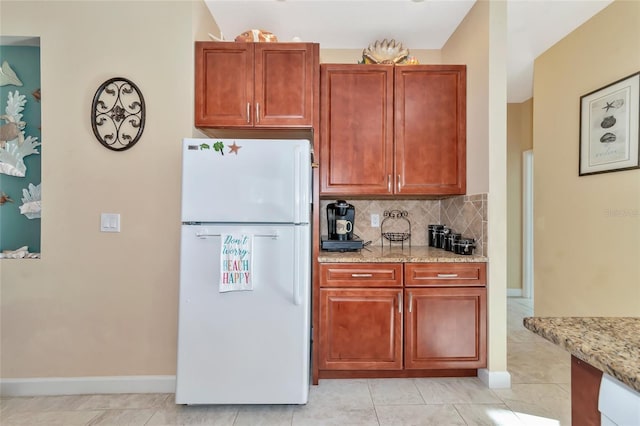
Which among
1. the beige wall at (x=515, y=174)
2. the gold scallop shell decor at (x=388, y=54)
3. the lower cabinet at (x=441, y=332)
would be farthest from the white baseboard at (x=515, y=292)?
the gold scallop shell decor at (x=388, y=54)

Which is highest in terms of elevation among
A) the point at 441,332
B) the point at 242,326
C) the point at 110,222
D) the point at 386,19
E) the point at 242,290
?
the point at 386,19

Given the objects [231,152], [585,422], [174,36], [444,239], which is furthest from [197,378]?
[174,36]

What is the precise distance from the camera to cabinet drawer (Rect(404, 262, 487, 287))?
228 centimetres

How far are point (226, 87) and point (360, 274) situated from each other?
1619mm

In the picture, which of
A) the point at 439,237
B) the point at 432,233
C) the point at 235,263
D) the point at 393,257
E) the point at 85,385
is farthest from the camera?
the point at 432,233

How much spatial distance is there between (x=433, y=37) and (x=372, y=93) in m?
0.90

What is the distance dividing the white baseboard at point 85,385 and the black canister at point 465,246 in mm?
2218

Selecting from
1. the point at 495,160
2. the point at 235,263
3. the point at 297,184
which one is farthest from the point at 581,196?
the point at 235,263

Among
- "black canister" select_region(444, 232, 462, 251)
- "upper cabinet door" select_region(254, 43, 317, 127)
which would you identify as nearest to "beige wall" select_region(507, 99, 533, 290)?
"black canister" select_region(444, 232, 462, 251)

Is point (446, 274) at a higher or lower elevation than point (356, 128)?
lower

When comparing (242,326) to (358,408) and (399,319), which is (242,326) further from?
(399,319)

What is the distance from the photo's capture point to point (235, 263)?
191cm

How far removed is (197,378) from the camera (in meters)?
1.94

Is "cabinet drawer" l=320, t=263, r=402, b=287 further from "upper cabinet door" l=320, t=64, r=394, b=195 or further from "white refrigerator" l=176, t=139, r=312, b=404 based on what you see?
"upper cabinet door" l=320, t=64, r=394, b=195
